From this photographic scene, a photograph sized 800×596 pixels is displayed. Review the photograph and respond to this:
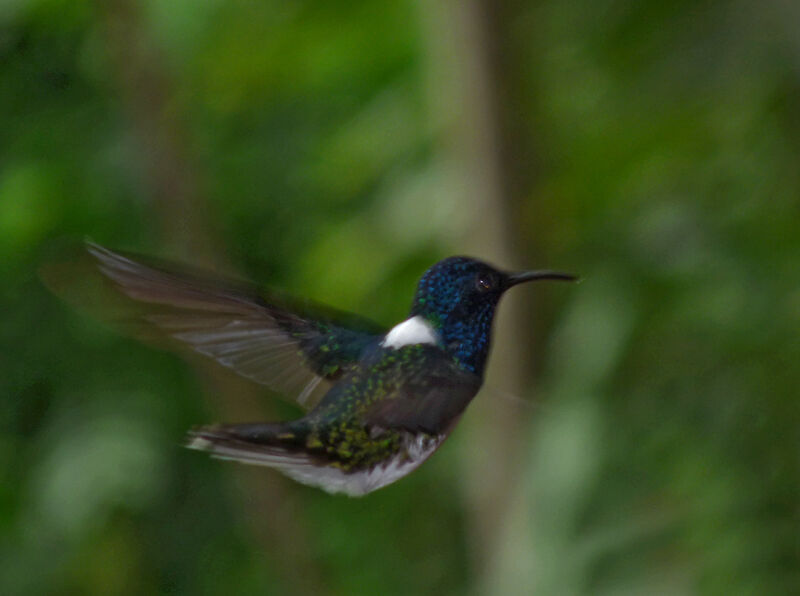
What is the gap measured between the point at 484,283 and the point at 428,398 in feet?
0.27

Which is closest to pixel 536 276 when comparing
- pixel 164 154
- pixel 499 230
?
pixel 499 230

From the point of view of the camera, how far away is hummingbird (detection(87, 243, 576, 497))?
0.44m

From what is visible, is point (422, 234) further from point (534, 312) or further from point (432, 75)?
point (432, 75)

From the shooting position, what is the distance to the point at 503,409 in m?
1.69

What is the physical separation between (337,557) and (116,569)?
0.44 m

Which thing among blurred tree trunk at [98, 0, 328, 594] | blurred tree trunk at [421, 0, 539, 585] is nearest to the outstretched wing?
blurred tree trunk at [421, 0, 539, 585]

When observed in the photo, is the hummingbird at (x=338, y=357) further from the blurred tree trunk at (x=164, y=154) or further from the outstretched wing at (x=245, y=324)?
the blurred tree trunk at (x=164, y=154)

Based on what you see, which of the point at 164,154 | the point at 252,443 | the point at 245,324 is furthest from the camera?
the point at 164,154

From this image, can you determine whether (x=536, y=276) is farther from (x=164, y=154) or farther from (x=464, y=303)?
(x=164, y=154)

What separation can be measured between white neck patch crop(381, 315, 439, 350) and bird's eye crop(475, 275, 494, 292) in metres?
0.03

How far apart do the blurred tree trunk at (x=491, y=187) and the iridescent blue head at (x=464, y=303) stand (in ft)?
1.50

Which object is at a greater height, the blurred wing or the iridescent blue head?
the iridescent blue head

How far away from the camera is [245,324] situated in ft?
1.95

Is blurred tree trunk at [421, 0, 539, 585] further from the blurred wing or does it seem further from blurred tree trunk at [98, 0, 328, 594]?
the blurred wing
